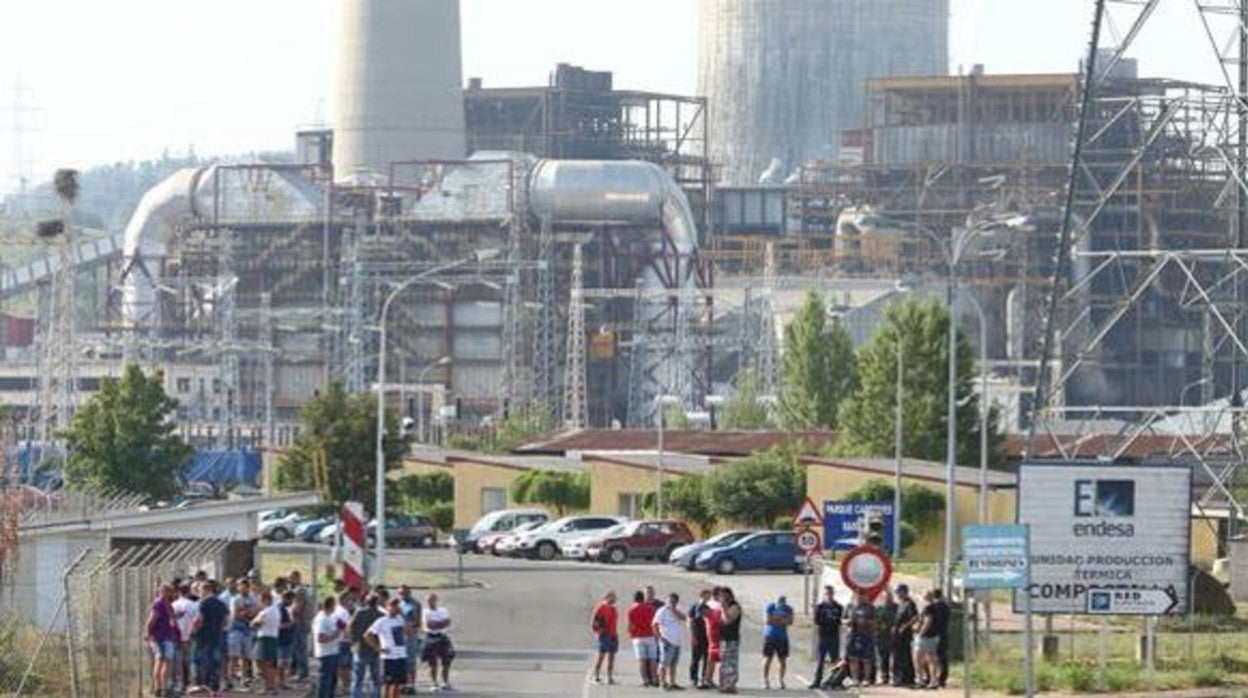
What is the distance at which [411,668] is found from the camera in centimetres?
4122

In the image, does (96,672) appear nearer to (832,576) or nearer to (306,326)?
(832,576)

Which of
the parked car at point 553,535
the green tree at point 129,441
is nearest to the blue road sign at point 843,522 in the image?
the parked car at point 553,535

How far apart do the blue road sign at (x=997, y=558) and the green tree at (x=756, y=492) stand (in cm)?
4765

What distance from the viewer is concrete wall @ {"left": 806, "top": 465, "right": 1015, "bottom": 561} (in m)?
71.2

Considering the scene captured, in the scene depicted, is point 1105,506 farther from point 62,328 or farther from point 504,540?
point 62,328

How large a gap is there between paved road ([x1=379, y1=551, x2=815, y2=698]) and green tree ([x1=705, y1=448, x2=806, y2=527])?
13.0 feet

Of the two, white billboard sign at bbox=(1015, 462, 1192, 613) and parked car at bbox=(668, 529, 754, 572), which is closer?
white billboard sign at bbox=(1015, 462, 1192, 613)

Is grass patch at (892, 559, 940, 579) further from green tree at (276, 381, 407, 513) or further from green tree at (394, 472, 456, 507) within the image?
green tree at (394, 472, 456, 507)

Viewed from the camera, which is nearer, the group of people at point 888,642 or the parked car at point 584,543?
the group of people at point 888,642

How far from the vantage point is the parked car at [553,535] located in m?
83.7

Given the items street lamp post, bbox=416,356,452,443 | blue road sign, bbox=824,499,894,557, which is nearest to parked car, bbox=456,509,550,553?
blue road sign, bbox=824,499,894,557

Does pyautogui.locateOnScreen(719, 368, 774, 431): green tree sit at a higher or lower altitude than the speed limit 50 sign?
higher

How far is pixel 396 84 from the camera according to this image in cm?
17300

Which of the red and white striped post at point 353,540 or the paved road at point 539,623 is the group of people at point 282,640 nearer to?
the paved road at point 539,623
